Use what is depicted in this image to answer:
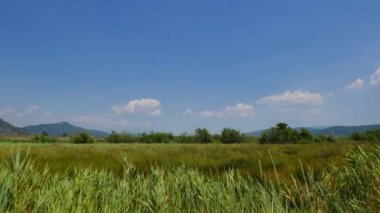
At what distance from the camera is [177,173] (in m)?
4.38

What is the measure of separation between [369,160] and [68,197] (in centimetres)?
368

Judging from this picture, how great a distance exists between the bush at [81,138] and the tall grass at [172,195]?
68.3 m

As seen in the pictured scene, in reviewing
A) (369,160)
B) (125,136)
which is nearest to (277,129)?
(125,136)

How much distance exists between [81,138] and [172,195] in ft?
229

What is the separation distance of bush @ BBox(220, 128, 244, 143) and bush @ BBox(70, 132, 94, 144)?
26527 millimetres

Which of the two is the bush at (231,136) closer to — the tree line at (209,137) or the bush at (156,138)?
the tree line at (209,137)

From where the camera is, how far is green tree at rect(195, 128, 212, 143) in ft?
267

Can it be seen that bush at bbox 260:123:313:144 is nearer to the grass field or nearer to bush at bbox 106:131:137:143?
bush at bbox 106:131:137:143

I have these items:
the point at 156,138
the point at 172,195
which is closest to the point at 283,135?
the point at 156,138

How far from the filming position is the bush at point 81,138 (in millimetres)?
69750

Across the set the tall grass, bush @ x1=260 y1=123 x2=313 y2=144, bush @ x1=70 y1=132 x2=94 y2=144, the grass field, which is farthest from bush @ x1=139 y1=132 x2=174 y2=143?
the tall grass

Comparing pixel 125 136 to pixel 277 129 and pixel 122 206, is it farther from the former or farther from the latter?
pixel 122 206

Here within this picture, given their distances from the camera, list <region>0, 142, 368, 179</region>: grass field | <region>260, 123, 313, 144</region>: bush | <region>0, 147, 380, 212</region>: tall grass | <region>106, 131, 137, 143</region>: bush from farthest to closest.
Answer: <region>106, 131, 137, 143</region>: bush → <region>260, 123, 313, 144</region>: bush → <region>0, 142, 368, 179</region>: grass field → <region>0, 147, 380, 212</region>: tall grass

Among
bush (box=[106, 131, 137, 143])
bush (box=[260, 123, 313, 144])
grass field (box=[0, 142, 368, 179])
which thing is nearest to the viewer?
grass field (box=[0, 142, 368, 179])
